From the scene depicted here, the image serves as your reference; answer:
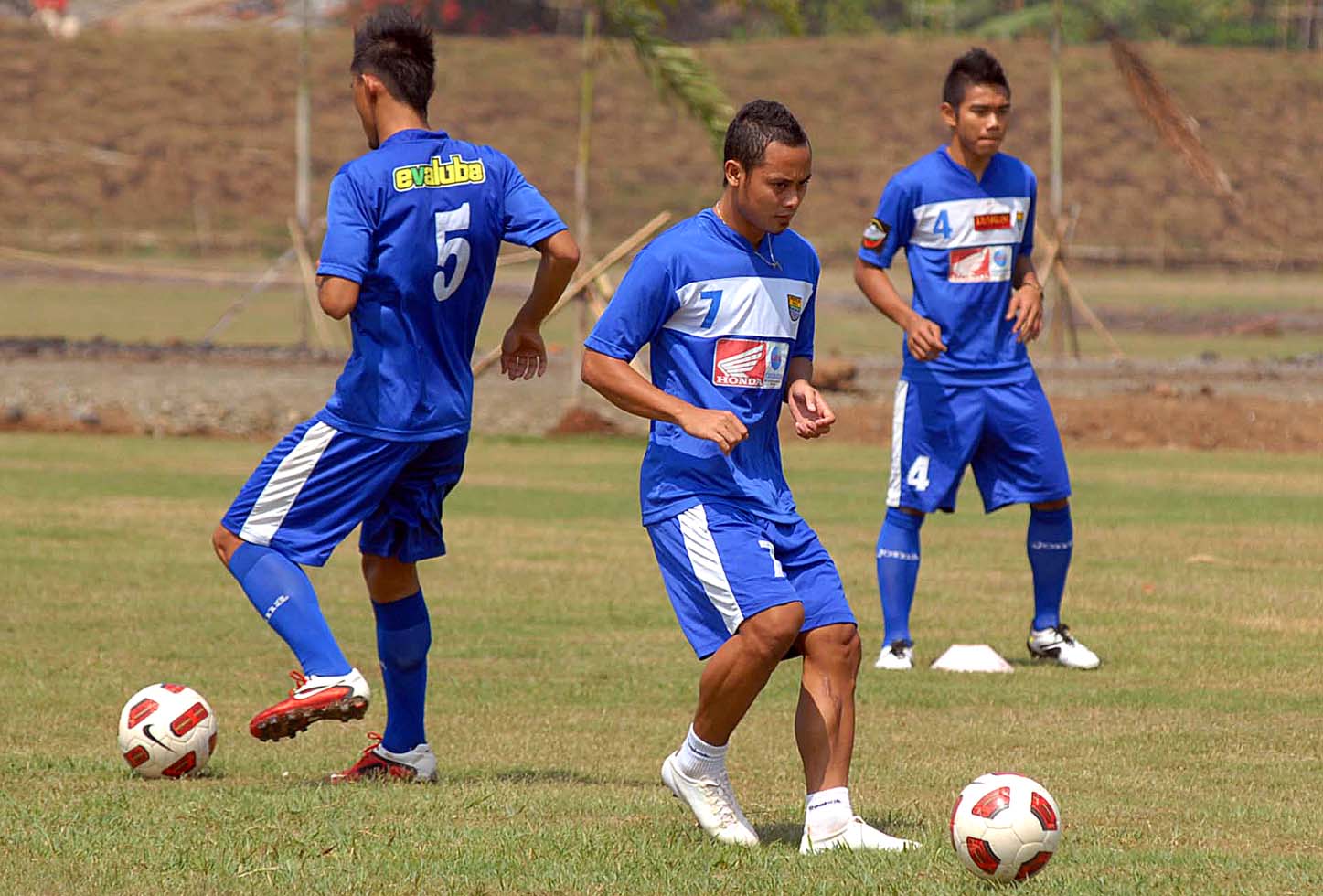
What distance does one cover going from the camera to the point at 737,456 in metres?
6.15

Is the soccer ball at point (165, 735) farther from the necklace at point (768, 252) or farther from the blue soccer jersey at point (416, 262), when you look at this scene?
the necklace at point (768, 252)

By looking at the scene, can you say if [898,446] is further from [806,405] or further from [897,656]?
[806,405]

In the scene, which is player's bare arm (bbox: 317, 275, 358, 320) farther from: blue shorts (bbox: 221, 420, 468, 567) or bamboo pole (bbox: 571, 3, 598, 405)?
bamboo pole (bbox: 571, 3, 598, 405)

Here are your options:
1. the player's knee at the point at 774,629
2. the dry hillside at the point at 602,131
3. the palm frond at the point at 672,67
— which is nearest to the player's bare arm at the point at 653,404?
the player's knee at the point at 774,629

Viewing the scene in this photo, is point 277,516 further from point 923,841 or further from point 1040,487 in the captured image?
point 1040,487

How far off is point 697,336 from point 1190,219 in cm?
4975

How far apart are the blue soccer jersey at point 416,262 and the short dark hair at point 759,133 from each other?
1.05 meters

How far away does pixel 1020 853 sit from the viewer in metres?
5.40

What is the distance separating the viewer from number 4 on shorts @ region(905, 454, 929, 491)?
9.76m

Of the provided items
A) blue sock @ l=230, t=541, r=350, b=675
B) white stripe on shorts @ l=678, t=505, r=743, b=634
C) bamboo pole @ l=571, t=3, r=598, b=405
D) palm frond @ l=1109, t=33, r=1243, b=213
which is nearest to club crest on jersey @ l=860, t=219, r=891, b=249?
blue sock @ l=230, t=541, r=350, b=675

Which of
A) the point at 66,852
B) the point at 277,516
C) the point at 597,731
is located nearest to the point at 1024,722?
the point at 597,731

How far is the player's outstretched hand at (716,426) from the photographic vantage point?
19.0ft

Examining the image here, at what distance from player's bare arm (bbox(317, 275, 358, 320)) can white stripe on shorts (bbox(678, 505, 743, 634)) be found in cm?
133

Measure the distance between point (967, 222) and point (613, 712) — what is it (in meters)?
2.84
